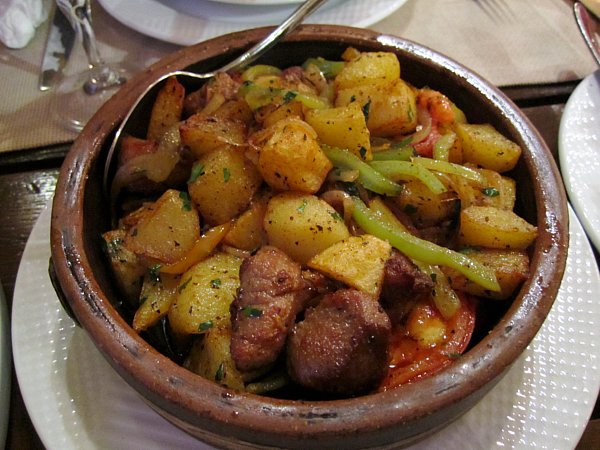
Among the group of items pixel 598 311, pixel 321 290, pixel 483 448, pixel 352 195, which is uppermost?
A: pixel 352 195

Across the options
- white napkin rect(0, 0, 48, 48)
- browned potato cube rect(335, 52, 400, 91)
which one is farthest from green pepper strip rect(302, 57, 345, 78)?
white napkin rect(0, 0, 48, 48)

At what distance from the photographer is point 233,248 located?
1.14 meters

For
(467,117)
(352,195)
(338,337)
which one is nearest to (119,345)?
(338,337)

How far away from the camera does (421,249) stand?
3.54ft

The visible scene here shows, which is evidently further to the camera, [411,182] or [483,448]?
[411,182]

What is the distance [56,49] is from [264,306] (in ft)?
5.07

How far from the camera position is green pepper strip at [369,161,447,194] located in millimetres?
1142

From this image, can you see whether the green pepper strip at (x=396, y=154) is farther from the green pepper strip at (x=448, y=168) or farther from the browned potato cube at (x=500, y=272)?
the browned potato cube at (x=500, y=272)

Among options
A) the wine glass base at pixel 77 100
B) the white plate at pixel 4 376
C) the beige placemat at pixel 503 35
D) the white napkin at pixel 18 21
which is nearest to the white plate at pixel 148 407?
the white plate at pixel 4 376

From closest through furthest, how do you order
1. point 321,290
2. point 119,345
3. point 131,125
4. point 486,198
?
point 119,345, point 321,290, point 486,198, point 131,125

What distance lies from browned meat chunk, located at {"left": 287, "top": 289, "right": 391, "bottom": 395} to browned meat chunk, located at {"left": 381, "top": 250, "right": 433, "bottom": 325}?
73mm

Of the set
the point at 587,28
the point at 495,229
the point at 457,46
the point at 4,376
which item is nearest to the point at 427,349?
the point at 495,229

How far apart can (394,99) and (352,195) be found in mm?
261

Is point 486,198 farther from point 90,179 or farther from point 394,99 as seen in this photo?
point 90,179
